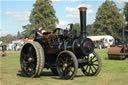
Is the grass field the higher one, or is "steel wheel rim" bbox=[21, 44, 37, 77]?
"steel wheel rim" bbox=[21, 44, 37, 77]

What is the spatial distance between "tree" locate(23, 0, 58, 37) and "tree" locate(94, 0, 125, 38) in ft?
39.9

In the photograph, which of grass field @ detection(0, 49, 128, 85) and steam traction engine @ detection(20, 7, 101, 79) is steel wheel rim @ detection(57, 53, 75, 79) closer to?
steam traction engine @ detection(20, 7, 101, 79)

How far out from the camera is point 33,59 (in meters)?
8.25

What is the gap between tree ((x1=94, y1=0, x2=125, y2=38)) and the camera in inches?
2500

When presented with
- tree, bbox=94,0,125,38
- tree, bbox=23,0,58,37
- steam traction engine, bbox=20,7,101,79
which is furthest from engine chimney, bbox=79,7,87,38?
tree, bbox=94,0,125,38

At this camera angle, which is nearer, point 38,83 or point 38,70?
point 38,83

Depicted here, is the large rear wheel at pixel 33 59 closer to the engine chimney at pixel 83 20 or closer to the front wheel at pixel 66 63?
the front wheel at pixel 66 63

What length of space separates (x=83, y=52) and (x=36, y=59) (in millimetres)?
1772

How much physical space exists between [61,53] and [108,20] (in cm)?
5789

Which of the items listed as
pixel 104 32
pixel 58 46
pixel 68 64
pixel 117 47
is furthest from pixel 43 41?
pixel 104 32

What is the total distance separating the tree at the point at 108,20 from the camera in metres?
63.5

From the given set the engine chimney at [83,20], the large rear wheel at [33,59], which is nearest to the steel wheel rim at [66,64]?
the large rear wheel at [33,59]

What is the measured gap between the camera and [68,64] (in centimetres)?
731

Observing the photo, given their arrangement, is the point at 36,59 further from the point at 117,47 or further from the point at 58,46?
the point at 117,47
